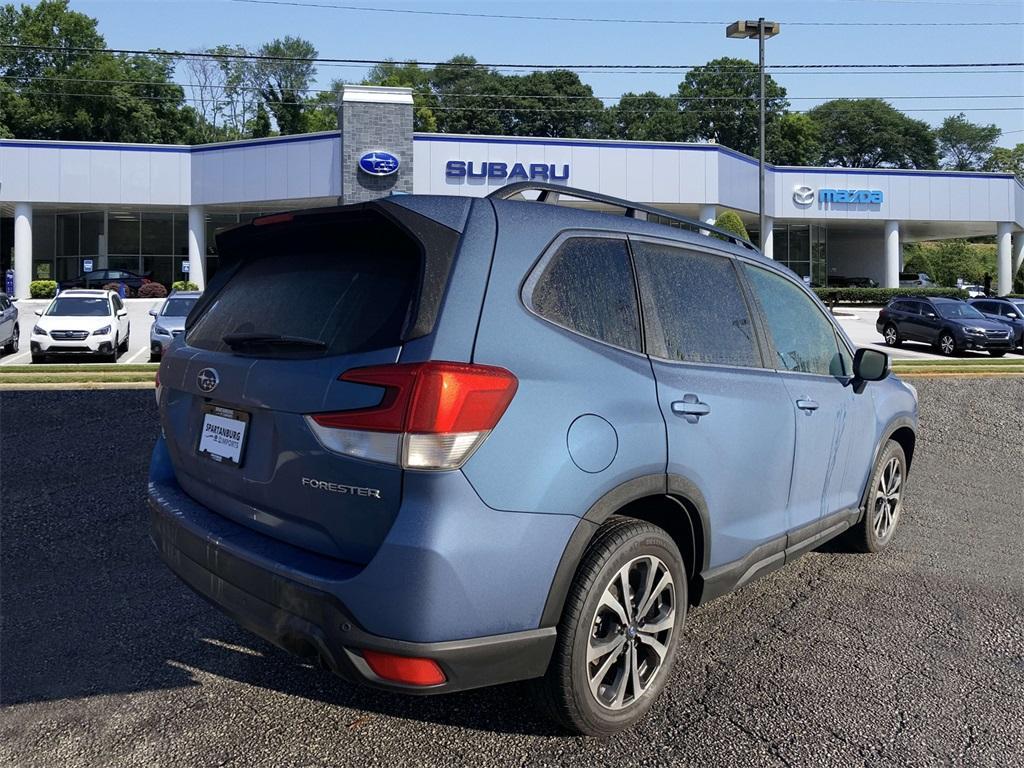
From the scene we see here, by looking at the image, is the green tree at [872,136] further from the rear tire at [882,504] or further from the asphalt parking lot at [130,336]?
the rear tire at [882,504]

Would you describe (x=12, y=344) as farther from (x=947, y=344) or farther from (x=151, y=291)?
(x=947, y=344)

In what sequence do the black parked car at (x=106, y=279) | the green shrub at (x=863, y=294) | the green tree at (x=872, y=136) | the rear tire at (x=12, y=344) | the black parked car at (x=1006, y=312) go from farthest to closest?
1. the green tree at (x=872, y=136)
2. the green shrub at (x=863, y=294)
3. the black parked car at (x=106, y=279)
4. the black parked car at (x=1006, y=312)
5. the rear tire at (x=12, y=344)

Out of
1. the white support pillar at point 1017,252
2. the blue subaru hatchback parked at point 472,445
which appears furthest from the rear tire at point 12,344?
the white support pillar at point 1017,252

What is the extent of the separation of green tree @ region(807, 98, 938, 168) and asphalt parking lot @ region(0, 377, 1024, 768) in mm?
102311

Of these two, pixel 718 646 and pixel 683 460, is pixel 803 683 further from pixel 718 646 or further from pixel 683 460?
pixel 683 460

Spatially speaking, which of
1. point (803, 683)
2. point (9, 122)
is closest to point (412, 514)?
point (803, 683)

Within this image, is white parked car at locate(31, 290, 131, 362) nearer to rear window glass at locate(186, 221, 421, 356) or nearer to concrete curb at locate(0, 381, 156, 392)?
concrete curb at locate(0, 381, 156, 392)

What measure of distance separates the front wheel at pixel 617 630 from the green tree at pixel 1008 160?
406 ft

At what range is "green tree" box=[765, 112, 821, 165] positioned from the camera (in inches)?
3462

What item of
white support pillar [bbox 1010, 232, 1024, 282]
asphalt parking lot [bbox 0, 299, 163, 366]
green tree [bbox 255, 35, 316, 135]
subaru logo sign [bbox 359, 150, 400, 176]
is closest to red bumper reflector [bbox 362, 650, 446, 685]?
asphalt parking lot [bbox 0, 299, 163, 366]

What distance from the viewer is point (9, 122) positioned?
6250 cm

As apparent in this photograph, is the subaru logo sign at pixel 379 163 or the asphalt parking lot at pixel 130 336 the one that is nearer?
the asphalt parking lot at pixel 130 336

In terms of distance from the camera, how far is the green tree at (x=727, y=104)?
89.8m

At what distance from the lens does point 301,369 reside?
2740 millimetres
